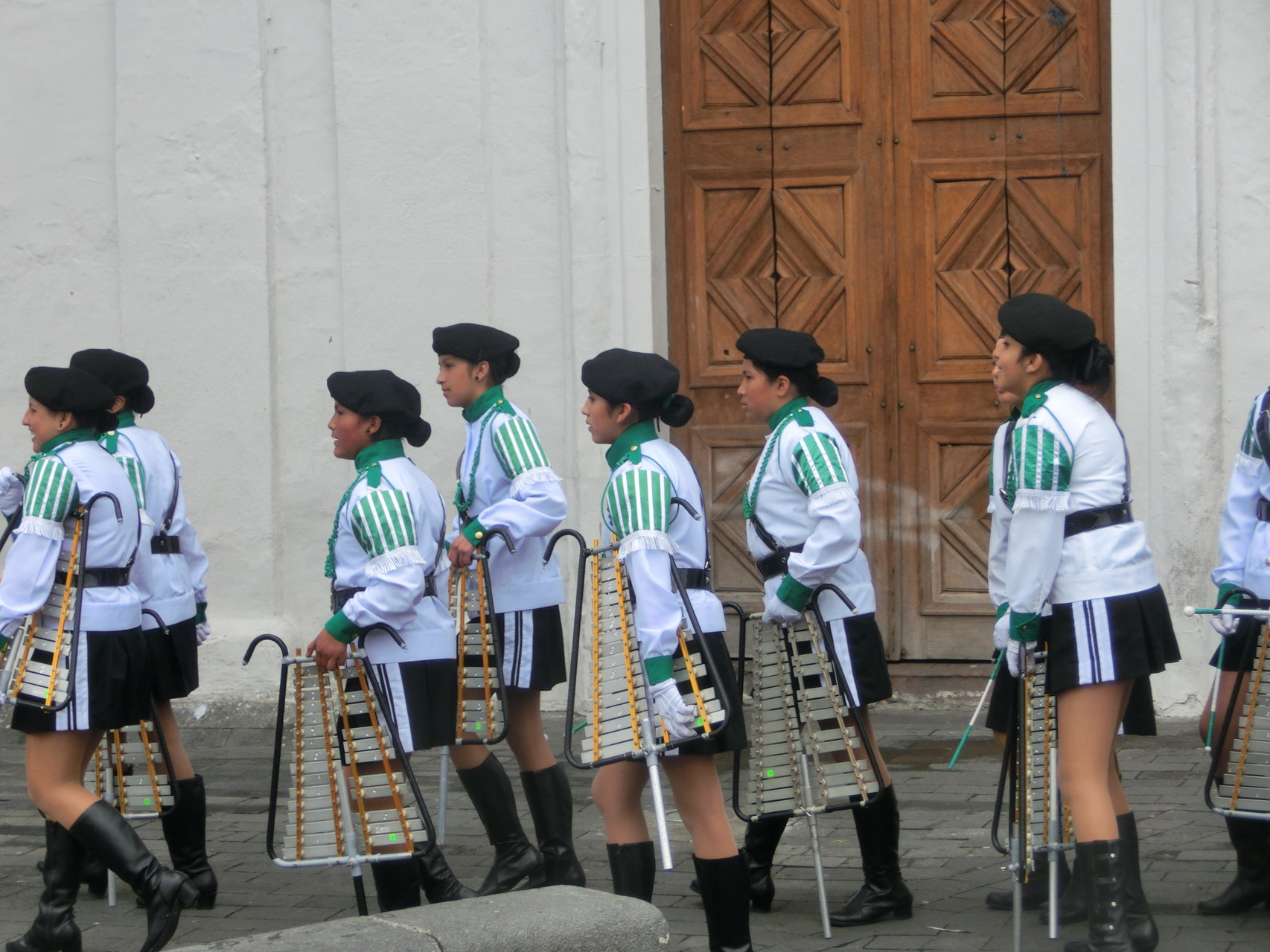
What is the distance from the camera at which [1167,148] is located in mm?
8078

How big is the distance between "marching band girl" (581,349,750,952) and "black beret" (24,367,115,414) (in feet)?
5.05

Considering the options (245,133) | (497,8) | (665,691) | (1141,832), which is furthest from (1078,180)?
(665,691)

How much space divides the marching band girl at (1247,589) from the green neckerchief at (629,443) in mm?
1761

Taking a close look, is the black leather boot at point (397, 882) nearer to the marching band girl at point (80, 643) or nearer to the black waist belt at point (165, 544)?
the marching band girl at point (80, 643)

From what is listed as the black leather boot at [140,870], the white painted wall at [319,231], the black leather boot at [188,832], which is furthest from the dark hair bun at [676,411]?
the white painted wall at [319,231]

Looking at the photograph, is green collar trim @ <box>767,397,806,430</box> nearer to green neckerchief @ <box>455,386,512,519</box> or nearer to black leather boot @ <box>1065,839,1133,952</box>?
green neckerchief @ <box>455,386,512,519</box>

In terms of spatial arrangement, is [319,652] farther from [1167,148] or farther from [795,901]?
[1167,148]

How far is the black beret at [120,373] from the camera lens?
6.15 m

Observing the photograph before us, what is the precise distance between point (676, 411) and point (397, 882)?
1.62 meters

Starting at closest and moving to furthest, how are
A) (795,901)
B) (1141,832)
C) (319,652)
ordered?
(319,652) → (795,901) → (1141,832)

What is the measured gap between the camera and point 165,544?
6.14 m

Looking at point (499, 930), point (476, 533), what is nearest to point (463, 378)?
point (476, 533)

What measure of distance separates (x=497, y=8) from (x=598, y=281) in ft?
4.87

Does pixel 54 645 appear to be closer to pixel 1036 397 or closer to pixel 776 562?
pixel 776 562
